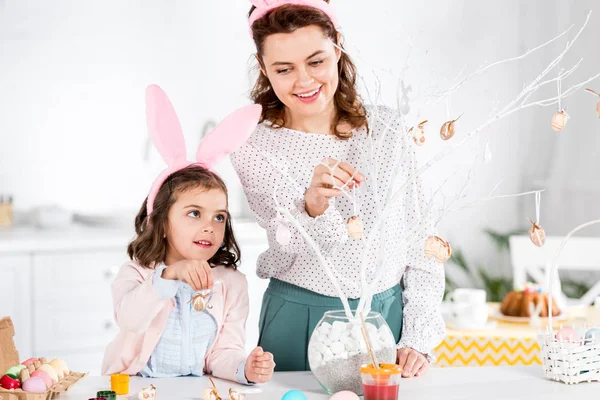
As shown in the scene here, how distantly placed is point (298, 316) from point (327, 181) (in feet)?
1.66

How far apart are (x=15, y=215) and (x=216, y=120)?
1.12 meters

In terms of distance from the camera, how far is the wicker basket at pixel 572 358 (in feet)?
4.73

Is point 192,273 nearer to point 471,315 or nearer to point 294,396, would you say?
point 294,396

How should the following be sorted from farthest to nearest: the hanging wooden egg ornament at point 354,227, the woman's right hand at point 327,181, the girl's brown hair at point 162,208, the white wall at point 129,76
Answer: the white wall at point 129,76 < the girl's brown hair at point 162,208 < the woman's right hand at point 327,181 < the hanging wooden egg ornament at point 354,227

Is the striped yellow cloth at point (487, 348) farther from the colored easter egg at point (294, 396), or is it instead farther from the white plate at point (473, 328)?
the colored easter egg at point (294, 396)

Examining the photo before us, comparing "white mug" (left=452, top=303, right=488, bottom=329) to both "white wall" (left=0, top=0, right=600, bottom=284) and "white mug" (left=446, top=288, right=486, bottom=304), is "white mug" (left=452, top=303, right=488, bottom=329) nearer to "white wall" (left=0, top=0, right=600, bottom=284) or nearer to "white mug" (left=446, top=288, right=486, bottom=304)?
"white mug" (left=446, top=288, right=486, bottom=304)

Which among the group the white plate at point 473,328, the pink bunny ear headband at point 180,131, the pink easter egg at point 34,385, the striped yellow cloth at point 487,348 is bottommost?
the striped yellow cloth at point 487,348

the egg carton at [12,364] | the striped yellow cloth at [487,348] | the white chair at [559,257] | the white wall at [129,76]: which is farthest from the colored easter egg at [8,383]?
the white chair at [559,257]

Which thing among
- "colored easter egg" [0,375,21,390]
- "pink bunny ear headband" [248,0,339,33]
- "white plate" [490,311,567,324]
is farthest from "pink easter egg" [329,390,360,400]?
"white plate" [490,311,567,324]

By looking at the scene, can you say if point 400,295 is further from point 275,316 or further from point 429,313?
point 275,316

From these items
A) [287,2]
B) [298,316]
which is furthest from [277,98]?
[298,316]

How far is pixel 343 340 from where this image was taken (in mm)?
1356

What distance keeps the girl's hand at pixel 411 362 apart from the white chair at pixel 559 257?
1989 millimetres

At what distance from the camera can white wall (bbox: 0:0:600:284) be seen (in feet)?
12.5
